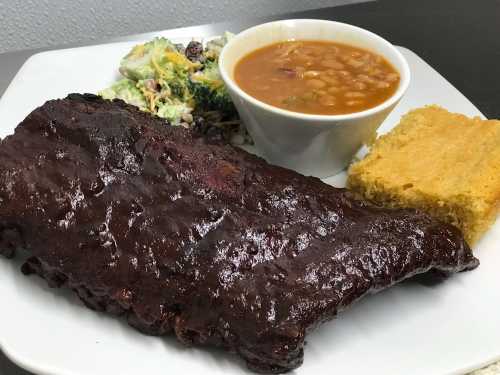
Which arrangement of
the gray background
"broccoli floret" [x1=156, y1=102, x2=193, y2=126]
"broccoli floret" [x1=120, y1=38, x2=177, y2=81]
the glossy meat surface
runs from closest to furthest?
the glossy meat surface
"broccoli floret" [x1=156, y1=102, x2=193, y2=126]
"broccoli floret" [x1=120, y1=38, x2=177, y2=81]
the gray background

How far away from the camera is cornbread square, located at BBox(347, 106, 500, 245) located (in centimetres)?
242

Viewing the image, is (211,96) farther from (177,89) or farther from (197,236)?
(197,236)

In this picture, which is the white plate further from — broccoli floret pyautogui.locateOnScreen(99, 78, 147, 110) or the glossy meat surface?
broccoli floret pyautogui.locateOnScreen(99, 78, 147, 110)

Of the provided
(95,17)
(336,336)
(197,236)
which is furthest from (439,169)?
(95,17)

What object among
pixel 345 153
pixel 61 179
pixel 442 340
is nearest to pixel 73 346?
pixel 61 179

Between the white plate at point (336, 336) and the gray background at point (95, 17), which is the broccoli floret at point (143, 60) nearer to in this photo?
the white plate at point (336, 336)

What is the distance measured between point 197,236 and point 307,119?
83 centimetres

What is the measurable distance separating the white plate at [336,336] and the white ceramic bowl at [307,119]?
784 mm

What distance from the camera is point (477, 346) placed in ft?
6.81

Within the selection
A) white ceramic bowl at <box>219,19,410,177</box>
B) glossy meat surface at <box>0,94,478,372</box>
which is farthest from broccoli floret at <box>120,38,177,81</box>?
glossy meat surface at <box>0,94,478,372</box>

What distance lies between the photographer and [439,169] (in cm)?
257

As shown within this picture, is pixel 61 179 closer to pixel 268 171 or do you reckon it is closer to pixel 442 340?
pixel 268 171

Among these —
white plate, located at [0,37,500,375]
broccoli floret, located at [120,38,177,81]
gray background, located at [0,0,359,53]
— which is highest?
broccoli floret, located at [120,38,177,81]

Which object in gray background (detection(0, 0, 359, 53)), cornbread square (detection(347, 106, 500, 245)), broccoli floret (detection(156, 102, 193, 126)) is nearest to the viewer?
cornbread square (detection(347, 106, 500, 245))
